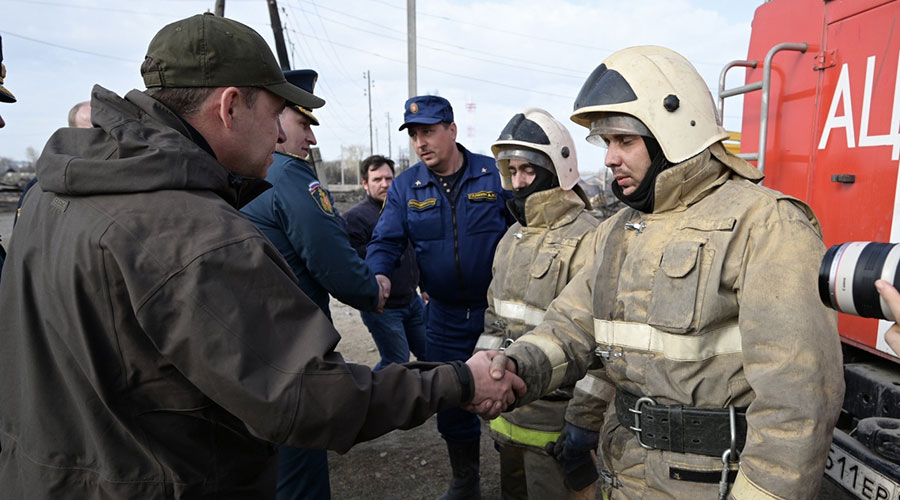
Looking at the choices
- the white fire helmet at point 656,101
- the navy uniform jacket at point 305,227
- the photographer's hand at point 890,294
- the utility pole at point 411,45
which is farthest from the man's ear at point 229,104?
the utility pole at point 411,45

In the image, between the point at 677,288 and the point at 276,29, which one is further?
the point at 276,29

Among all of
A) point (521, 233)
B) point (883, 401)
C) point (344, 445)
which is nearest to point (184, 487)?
point (344, 445)

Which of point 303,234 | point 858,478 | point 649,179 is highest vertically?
point 649,179

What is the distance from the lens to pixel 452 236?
3.85m

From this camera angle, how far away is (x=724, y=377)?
1.80 metres

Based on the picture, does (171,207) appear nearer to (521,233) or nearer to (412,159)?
(521,233)

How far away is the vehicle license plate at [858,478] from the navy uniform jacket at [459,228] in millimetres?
2099

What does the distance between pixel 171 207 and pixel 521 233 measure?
7.30 ft

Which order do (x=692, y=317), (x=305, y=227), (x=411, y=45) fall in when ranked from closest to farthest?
(x=692, y=317) → (x=305, y=227) → (x=411, y=45)

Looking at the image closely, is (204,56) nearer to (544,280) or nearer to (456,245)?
(544,280)

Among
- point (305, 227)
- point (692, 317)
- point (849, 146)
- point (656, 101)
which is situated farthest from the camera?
point (305, 227)

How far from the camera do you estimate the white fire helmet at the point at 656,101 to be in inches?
80.3

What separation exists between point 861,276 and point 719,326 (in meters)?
0.51

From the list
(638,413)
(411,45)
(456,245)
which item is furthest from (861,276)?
(411,45)
